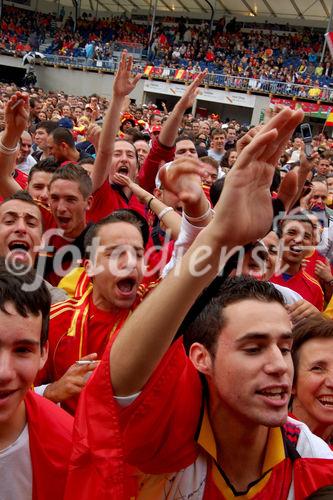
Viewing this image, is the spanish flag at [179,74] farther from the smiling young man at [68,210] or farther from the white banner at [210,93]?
the smiling young man at [68,210]

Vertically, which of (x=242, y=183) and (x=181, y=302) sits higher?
(x=242, y=183)

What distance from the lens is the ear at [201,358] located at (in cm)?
162

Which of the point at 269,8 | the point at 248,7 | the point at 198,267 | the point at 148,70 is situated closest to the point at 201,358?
the point at 198,267

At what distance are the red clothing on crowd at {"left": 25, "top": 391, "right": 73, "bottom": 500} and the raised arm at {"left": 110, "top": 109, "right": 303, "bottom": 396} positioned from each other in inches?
14.5

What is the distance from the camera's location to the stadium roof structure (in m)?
30.6

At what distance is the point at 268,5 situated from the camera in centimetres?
3203

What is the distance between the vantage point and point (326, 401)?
2.06 m

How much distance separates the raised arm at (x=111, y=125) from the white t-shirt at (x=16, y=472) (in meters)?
2.22

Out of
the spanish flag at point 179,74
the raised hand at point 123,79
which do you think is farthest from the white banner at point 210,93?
the raised hand at point 123,79

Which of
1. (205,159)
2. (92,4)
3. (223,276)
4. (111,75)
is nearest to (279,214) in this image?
(223,276)

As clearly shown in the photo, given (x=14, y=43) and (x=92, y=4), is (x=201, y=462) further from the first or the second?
(x=92, y=4)

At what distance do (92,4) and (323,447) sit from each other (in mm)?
41978

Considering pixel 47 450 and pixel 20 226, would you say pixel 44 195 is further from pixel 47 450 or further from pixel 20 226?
pixel 47 450

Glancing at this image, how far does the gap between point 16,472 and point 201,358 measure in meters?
0.60
